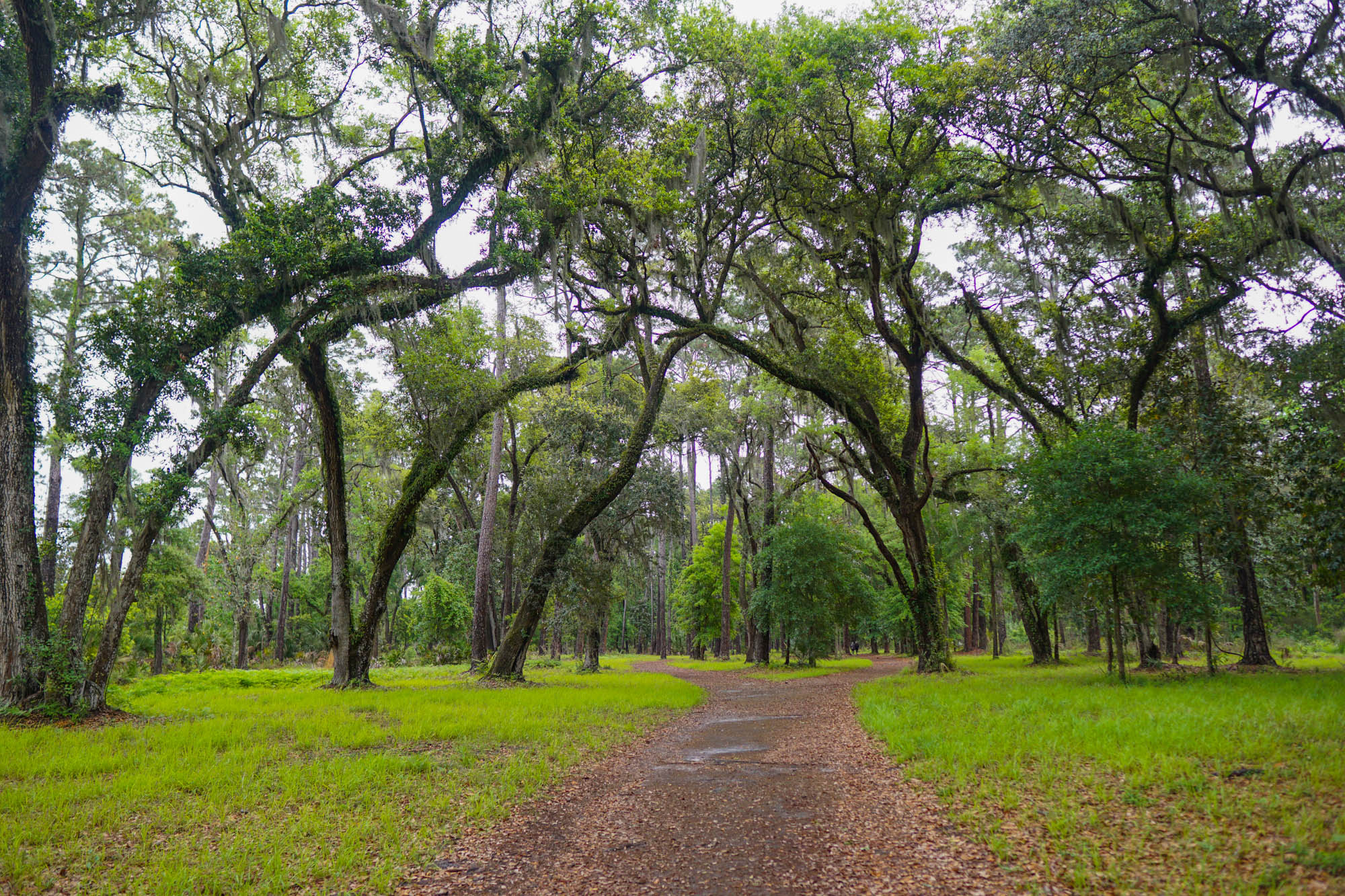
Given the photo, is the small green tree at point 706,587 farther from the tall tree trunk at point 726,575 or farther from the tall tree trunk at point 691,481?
the tall tree trunk at point 726,575

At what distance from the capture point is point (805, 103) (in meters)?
13.2

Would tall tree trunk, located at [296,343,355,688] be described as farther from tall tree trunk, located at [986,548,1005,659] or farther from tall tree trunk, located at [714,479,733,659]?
tall tree trunk, located at [986,548,1005,659]

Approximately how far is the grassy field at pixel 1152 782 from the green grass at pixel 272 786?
4173 millimetres

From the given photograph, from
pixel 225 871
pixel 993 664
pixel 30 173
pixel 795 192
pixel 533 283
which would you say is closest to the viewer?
pixel 225 871

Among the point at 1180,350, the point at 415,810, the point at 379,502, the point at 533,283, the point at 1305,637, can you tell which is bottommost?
the point at 1305,637

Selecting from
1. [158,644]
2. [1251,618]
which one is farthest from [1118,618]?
[158,644]

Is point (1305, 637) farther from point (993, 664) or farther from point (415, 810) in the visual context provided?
point (415, 810)

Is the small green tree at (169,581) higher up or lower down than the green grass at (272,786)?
higher up

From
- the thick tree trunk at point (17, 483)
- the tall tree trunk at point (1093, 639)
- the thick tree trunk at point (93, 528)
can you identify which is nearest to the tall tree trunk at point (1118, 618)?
the tall tree trunk at point (1093, 639)

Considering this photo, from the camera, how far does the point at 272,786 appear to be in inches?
235

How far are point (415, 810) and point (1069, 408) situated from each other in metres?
17.6

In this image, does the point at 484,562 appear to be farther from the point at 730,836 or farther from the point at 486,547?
the point at 730,836

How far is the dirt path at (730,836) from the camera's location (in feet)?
13.4

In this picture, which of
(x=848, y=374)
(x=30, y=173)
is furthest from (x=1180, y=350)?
(x=30, y=173)
